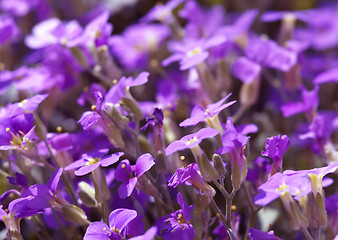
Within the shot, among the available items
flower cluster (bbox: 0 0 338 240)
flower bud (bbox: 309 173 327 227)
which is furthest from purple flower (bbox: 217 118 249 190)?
flower bud (bbox: 309 173 327 227)

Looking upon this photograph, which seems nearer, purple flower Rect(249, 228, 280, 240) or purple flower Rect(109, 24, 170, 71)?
purple flower Rect(249, 228, 280, 240)

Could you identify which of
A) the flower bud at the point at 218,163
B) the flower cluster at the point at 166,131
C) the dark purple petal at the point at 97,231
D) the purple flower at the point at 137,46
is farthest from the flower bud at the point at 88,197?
the purple flower at the point at 137,46

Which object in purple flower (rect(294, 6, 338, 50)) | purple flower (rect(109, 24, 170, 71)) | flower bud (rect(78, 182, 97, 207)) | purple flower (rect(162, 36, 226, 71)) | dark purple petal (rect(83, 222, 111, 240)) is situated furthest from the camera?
purple flower (rect(294, 6, 338, 50))

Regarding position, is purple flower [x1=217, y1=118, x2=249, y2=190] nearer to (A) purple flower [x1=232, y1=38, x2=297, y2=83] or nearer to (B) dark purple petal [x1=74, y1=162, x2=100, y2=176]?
(B) dark purple petal [x1=74, y1=162, x2=100, y2=176]

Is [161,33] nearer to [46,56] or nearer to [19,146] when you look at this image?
[46,56]

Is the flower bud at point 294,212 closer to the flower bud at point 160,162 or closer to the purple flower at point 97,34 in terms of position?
the flower bud at point 160,162

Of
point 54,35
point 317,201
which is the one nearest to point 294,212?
point 317,201
